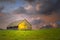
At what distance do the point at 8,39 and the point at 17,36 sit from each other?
2.24 m

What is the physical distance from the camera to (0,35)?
25.5 meters

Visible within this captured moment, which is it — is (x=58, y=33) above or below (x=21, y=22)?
below

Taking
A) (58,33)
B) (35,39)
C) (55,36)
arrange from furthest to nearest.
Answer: (58,33)
(55,36)
(35,39)

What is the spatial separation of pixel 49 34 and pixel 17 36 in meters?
4.87

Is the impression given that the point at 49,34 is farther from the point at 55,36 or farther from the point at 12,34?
the point at 12,34

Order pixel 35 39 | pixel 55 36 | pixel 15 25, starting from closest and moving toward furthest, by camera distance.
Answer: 1. pixel 35 39
2. pixel 55 36
3. pixel 15 25

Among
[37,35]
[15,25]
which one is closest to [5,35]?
[37,35]

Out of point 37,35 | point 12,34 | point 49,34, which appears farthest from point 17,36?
point 49,34

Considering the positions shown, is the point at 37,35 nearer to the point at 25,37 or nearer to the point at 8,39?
the point at 25,37

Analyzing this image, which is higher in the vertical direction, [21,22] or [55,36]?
[21,22]

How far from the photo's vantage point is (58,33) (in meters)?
26.2

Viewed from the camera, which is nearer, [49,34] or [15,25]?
[49,34]

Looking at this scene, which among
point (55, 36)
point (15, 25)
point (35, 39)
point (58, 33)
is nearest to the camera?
point (35, 39)

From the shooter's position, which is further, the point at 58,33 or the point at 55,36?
the point at 58,33
